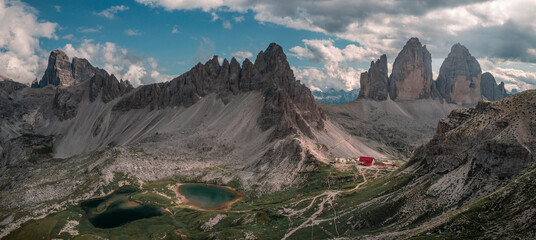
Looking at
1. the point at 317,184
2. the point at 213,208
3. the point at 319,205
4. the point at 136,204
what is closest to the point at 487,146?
the point at 319,205

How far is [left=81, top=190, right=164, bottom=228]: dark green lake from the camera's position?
366 ft

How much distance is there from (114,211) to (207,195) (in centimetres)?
3567

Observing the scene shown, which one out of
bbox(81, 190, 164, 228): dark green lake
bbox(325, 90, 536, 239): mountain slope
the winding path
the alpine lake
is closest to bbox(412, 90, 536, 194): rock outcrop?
bbox(325, 90, 536, 239): mountain slope

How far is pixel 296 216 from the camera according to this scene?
100 metres

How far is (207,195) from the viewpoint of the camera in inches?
5595

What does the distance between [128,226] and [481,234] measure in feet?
302

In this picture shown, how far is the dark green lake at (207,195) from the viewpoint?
13125cm

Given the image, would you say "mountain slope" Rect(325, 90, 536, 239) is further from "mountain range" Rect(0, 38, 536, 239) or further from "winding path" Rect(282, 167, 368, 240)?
"winding path" Rect(282, 167, 368, 240)

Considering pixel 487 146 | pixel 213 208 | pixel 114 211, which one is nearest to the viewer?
pixel 487 146

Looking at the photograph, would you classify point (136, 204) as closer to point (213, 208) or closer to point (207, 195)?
point (207, 195)

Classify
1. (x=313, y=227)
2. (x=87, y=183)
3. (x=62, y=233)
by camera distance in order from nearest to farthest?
(x=313, y=227) < (x=62, y=233) < (x=87, y=183)

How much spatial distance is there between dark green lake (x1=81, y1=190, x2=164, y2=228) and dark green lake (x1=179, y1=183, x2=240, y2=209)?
17.2m

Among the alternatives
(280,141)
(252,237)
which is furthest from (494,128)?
(280,141)

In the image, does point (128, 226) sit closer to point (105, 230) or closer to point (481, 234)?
point (105, 230)
